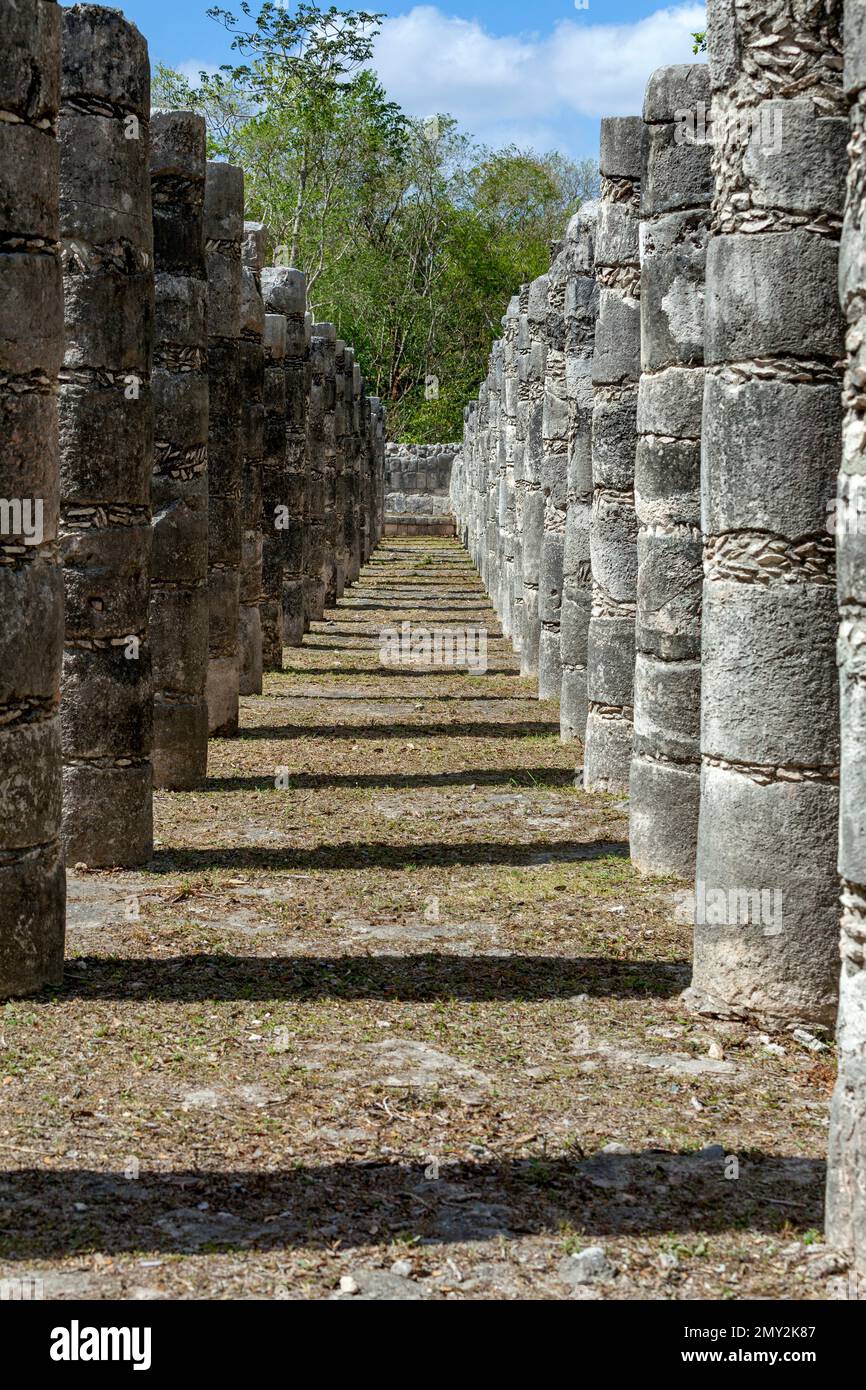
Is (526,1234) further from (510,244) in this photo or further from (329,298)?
(510,244)

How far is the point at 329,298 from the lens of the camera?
2200 inches

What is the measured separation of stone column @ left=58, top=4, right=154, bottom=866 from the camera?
30.5ft

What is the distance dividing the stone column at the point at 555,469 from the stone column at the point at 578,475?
0.90m

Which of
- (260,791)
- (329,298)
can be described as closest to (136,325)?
(260,791)

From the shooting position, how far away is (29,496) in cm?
704

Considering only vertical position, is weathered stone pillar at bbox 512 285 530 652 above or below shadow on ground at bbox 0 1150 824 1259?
above

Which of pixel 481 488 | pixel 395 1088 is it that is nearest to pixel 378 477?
pixel 481 488

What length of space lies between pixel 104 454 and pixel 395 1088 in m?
4.50

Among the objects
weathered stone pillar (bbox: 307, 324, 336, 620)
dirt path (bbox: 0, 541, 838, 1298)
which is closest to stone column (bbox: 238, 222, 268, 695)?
dirt path (bbox: 0, 541, 838, 1298)

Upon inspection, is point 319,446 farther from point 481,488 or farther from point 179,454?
point 179,454

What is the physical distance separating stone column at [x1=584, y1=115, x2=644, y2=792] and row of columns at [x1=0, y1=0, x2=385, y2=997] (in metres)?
2.74

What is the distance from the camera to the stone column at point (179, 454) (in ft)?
38.0

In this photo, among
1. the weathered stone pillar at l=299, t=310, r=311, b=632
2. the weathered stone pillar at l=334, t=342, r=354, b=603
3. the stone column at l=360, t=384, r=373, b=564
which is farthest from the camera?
the stone column at l=360, t=384, r=373, b=564

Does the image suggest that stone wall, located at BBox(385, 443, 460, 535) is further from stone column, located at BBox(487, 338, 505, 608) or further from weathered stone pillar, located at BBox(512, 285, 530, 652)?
weathered stone pillar, located at BBox(512, 285, 530, 652)
